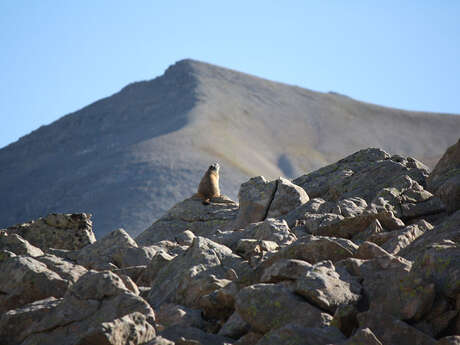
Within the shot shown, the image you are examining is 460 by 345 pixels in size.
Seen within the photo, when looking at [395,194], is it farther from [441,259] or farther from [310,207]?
[441,259]

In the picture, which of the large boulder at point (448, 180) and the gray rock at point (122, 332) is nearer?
the gray rock at point (122, 332)

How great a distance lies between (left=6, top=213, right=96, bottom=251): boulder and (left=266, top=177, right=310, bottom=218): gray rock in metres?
4.96

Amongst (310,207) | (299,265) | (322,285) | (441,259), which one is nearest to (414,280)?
(441,259)

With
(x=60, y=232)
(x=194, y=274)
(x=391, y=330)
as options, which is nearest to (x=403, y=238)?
(x=194, y=274)

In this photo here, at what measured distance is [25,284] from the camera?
11797mm

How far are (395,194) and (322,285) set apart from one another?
7.34 meters

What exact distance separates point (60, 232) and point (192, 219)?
5.42 metres

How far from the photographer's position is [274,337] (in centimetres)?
809

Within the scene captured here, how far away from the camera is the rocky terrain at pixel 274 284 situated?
852cm

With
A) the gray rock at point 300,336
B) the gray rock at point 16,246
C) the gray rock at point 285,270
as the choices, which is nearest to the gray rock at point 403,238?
the gray rock at point 285,270

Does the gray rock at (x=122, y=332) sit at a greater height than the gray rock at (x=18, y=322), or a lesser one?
greater

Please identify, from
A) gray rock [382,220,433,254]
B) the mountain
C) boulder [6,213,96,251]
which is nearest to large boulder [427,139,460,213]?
gray rock [382,220,433,254]

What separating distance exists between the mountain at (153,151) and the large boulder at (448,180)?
98324mm

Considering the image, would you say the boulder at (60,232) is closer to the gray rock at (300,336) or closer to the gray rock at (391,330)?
the gray rock at (300,336)
